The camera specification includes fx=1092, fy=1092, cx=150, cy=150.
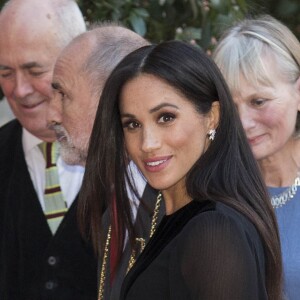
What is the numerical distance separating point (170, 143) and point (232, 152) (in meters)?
0.15

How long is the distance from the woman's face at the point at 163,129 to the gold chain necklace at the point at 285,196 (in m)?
0.93

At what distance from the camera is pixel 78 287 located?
351 cm

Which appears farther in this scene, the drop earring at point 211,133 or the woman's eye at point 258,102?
the woman's eye at point 258,102

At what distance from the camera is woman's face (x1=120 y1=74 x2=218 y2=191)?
104 inches

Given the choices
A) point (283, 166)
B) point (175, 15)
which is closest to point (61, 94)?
point (283, 166)

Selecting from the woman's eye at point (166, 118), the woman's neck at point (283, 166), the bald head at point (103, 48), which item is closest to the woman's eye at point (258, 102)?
the woman's neck at point (283, 166)

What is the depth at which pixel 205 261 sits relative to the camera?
2432 millimetres

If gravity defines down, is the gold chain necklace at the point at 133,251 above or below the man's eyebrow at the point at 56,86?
below

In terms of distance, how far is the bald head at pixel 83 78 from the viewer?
3459mm

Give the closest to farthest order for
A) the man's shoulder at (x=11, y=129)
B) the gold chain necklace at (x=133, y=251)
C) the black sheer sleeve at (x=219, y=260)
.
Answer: the black sheer sleeve at (x=219, y=260)
the gold chain necklace at (x=133, y=251)
the man's shoulder at (x=11, y=129)

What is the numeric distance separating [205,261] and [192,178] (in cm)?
29

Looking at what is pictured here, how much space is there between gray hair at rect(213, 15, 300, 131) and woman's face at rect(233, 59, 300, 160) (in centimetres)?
2

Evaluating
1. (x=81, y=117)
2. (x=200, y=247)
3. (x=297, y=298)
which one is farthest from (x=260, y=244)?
(x=81, y=117)

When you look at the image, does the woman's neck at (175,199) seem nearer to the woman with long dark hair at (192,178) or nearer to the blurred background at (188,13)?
the woman with long dark hair at (192,178)
